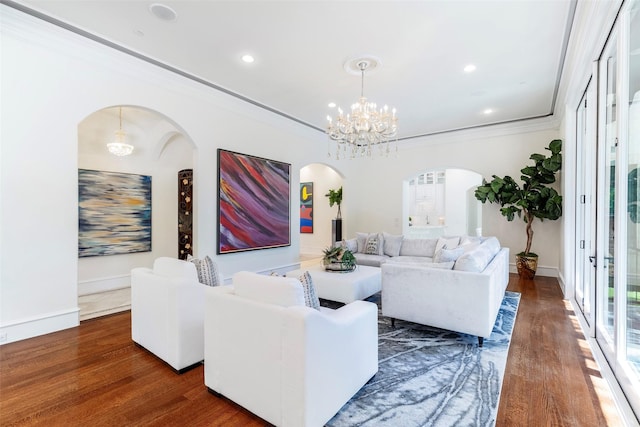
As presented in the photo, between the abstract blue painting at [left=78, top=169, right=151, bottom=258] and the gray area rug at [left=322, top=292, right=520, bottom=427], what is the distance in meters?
4.58

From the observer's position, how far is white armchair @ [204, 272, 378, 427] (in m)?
1.66

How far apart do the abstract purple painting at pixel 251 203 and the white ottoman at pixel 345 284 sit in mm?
1501

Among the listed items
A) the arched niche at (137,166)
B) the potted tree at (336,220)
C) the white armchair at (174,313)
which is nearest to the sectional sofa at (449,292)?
the white armchair at (174,313)

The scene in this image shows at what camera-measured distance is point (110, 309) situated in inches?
160

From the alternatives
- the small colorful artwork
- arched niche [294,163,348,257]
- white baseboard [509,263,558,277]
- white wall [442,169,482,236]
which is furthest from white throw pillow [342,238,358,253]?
white wall [442,169,482,236]

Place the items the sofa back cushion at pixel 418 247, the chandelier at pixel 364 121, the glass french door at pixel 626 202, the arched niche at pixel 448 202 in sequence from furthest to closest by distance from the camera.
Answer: the arched niche at pixel 448 202, the sofa back cushion at pixel 418 247, the chandelier at pixel 364 121, the glass french door at pixel 626 202

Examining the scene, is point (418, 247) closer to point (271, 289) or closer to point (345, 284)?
point (345, 284)

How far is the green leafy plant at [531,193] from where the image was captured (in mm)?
5398

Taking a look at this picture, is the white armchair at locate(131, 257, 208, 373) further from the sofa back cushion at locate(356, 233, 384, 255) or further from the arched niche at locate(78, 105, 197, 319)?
the sofa back cushion at locate(356, 233, 384, 255)

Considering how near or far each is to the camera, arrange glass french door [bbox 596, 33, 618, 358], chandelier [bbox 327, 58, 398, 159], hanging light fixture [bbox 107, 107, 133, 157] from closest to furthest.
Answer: glass french door [bbox 596, 33, 618, 358] → chandelier [bbox 327, 58, 398, 159] → hanging light fixture [bbox 107, 107, 133, 157]

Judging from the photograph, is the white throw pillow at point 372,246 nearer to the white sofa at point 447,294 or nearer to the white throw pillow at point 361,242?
the white throw pillow at point 361,242

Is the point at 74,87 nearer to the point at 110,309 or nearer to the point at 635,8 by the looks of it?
the point at 110,309

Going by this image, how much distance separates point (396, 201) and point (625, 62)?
568cm

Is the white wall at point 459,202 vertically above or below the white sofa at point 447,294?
above
